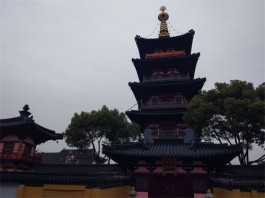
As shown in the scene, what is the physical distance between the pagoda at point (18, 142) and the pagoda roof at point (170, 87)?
11.0 meters

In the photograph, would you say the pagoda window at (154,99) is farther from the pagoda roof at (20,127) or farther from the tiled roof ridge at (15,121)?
the tiled roof ridge at (15,121)

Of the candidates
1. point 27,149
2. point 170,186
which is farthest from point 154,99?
point 27,149

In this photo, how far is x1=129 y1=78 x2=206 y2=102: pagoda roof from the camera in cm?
2191

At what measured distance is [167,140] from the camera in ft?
54.7

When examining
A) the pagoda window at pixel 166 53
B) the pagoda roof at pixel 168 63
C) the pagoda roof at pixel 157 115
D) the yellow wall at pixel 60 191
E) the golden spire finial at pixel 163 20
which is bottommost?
the yellow wall at pixel 60 191

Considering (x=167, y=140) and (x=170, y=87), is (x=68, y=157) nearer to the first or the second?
(x=170, y=87)

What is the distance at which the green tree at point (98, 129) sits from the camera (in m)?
28.4

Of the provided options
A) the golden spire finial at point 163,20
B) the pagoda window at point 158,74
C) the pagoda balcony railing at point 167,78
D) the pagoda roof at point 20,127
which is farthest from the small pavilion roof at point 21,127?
the golden spire finial at point 163,20

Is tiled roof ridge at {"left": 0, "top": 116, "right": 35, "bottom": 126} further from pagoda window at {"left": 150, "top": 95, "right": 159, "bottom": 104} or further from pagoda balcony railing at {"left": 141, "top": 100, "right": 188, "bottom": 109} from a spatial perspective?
pagoda window at {"left": 150, "top": 95, "right": 159, "bottom": 104}

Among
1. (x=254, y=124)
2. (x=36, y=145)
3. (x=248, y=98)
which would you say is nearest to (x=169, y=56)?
(x=248, y=98)

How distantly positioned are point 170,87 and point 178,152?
9.91m

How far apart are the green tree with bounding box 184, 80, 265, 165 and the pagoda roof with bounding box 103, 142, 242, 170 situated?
349 centimetres

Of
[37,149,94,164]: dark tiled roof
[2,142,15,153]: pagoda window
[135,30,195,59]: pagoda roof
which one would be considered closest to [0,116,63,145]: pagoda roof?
[2,142,15,153]: pagoda window

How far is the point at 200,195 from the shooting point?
43.9 ft
